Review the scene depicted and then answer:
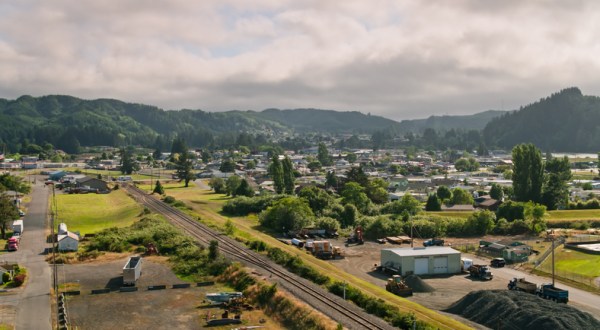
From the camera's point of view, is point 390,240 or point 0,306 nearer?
point 0,306

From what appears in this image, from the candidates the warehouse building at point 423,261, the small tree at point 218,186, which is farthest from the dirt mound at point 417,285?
the small tree at point 218,186

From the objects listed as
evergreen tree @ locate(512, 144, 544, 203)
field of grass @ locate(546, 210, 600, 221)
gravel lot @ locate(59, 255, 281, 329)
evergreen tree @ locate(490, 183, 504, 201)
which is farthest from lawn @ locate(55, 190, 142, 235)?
evergreen tree @ locate(490, 183, 504, 201)

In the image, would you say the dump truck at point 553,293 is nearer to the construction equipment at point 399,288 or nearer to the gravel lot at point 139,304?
the construction equipment at point 399,288

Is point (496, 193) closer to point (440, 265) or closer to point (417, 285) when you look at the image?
point (440, 265)

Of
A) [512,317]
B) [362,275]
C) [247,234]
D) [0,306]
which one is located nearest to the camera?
[512,317]

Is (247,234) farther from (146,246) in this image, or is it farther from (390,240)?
(390,240)

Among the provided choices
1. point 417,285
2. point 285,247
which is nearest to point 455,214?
point 285,247

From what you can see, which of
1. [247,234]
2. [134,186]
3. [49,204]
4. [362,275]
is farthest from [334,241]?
[134,186]

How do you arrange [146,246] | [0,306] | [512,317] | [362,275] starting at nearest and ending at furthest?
1. [512,317]
2. [0,306]
3. [362,275]
4. [146,246]

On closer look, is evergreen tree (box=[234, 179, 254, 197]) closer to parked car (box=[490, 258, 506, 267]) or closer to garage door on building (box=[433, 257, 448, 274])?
garage door on building (box=[433, 257, 448, 274])
